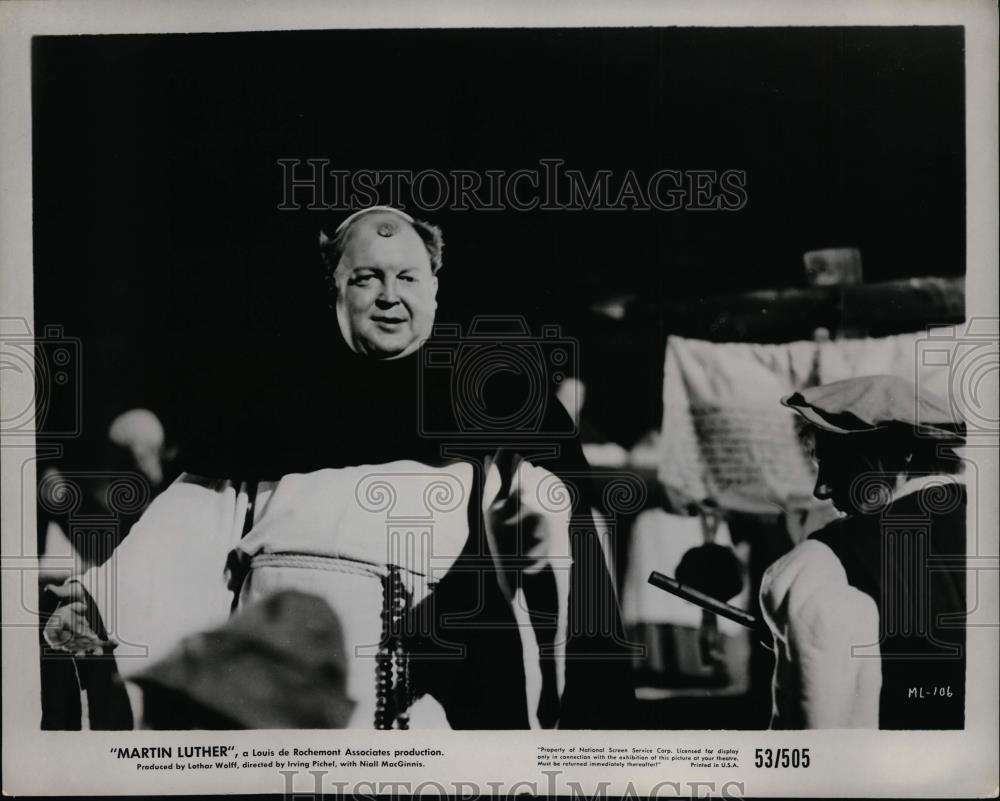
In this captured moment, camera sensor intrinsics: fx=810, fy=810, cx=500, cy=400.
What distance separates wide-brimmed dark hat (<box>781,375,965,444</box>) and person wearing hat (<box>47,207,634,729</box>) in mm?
736

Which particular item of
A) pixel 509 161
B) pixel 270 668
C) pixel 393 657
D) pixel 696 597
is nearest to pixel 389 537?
pixel 393 657

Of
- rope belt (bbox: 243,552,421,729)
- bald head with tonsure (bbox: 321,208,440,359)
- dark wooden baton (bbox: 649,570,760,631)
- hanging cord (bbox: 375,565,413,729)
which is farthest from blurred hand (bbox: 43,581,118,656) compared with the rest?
dark wooden baton (bbox: 649,570,760,631)

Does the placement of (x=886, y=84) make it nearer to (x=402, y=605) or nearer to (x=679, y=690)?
(x=679, y=690)

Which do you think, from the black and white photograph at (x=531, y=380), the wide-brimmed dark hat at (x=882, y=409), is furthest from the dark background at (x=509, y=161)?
the wide-brimmed dark hat at (x=882, y=409)

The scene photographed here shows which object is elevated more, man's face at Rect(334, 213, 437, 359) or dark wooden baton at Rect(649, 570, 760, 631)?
man's face at Rect(334, 213, 437, 359)

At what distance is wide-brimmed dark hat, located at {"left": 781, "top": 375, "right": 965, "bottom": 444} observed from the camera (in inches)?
97.1

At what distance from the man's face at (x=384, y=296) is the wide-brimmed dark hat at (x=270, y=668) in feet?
2.68

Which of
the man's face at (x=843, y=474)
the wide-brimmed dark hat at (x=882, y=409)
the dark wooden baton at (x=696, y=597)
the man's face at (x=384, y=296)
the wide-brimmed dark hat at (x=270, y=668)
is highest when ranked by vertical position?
the man's face at (x=384, y=296)

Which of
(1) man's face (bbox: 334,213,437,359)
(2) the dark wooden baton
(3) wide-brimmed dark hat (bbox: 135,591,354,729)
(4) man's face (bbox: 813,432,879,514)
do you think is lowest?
(3) wide-brimmed dark hat (bbox: 135,591,354,729)

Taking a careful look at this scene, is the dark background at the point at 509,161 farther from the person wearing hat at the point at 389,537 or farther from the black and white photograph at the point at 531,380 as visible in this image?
the person wearing hat at the point at 389,537

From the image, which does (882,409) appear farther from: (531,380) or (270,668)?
(270,668)

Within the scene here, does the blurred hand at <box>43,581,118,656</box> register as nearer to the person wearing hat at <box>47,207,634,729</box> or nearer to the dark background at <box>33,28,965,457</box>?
the person wearing hat at <box>47,207,634,729</box>

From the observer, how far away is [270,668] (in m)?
2.50

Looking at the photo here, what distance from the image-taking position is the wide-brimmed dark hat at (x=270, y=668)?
2473mm
